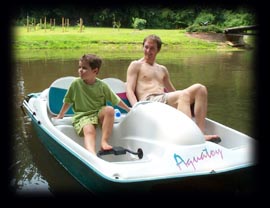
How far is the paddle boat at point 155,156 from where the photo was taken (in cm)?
327

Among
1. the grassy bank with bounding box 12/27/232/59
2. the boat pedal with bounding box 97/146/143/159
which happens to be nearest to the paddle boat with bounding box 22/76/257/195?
the boat pedal with bounding box 97/146/143/159

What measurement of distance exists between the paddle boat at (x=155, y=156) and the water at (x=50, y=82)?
23cm

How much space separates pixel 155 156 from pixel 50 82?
6.88 metres

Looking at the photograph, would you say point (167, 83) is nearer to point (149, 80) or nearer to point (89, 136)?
point (149, 80)

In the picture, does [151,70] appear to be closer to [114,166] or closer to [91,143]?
[91,143]

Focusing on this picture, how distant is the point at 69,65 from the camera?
14.0m

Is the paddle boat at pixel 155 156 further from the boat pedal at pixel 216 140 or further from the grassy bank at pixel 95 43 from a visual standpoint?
the grassy bank at pixel 95 43

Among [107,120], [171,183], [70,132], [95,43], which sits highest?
[107,120]

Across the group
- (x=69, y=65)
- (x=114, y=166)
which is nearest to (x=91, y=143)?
(x=114, y=166)

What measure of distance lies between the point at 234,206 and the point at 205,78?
7747mm

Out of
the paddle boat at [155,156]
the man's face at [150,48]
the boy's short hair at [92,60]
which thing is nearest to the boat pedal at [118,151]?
the paddle boat at [155,156]

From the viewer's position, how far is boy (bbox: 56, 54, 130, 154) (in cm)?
407

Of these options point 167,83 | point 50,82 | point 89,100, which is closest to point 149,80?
point 167,83

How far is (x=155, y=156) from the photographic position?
355 centimetres
